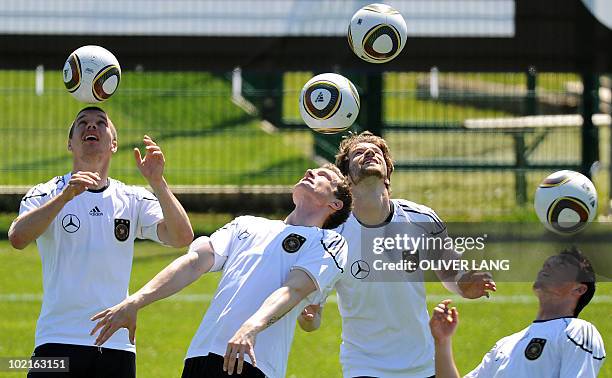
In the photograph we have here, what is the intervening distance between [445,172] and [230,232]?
10861 millimetres

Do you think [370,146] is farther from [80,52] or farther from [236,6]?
[236,6]

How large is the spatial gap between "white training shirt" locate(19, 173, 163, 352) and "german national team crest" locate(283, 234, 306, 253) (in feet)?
4.13

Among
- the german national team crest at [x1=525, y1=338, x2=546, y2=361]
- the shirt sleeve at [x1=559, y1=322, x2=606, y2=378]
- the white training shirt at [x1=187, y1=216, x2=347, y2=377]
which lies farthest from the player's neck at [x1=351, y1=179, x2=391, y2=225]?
the shirt sleeve at [x1=559, y1=322, x2=606, y2=378]

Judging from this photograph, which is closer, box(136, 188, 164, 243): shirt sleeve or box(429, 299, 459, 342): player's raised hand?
box(429, 299, 459, 342): player's raised hand

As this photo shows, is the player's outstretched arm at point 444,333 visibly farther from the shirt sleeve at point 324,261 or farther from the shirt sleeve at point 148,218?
the shirt sleeve at point 148,218

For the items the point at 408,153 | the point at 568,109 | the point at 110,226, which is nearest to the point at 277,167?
the point at 408,153

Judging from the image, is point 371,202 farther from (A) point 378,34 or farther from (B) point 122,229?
(A) point 378,34

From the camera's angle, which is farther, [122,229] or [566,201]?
[566,201]

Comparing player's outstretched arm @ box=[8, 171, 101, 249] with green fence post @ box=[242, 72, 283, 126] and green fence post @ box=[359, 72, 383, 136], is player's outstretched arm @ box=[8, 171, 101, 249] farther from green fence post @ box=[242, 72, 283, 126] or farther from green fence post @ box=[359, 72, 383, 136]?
green fence post @ box=[242, 72, 283, 126]

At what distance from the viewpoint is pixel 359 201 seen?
717 cm

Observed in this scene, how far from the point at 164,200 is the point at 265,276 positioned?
0.99 meters

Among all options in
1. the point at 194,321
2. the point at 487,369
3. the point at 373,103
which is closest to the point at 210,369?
the point at 487,369

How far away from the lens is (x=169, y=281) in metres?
6.09

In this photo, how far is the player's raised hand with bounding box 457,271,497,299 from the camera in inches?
270
